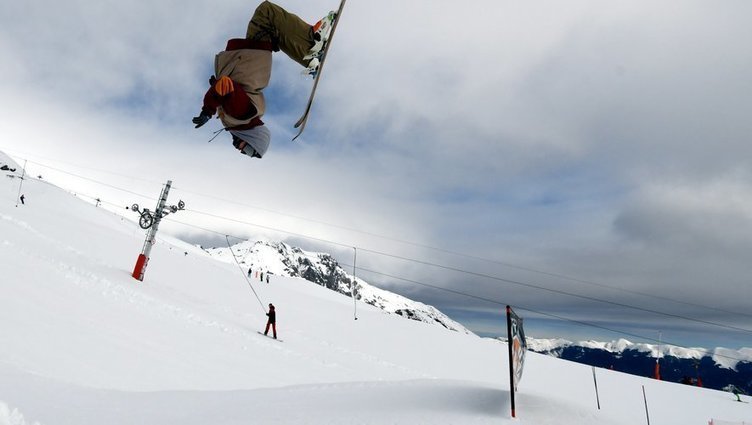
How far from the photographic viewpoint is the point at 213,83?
3.93m

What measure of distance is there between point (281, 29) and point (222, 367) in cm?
957

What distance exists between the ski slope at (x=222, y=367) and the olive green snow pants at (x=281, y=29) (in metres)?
4.38

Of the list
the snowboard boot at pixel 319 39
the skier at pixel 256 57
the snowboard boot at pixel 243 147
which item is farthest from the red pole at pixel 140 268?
the snowboard boot at pixel 319 39

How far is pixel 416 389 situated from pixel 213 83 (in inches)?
209

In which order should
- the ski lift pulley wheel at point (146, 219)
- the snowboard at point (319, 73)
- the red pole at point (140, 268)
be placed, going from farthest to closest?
the ski lift pulley wheel at point (146, 219) < the red pole at point (140, 268) < the snowboard at point (319, 73)

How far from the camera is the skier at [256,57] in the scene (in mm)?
3867

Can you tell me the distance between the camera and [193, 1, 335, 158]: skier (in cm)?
387

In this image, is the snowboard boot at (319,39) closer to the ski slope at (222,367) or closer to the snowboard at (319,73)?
the snowboard at (319,73)

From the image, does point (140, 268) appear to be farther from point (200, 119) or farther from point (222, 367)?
point (200, 119)

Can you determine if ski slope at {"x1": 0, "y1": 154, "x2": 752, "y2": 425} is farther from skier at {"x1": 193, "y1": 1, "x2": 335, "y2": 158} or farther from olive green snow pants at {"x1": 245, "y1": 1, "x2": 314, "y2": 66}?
olive green snow pants at {"x1": 245, "y1": 1, "x2": 314, "y2": 66}

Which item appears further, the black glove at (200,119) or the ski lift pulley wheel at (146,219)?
the ski lift pulley wheel at (146,219)

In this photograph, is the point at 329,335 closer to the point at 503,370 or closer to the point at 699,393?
the point at 503,370

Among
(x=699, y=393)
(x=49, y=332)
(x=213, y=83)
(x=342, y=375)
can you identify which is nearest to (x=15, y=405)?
(x=49, y=332)

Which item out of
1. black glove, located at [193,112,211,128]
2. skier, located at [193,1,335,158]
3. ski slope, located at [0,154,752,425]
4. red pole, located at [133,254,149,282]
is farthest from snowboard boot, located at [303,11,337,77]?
red pole, located at [133,254,149,282]
